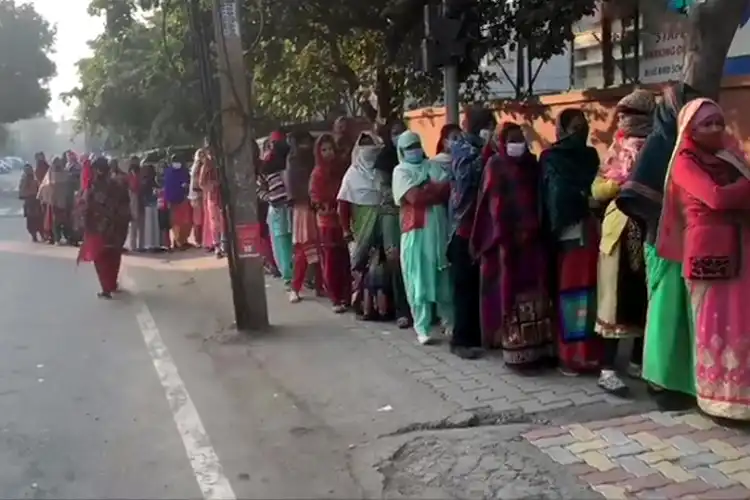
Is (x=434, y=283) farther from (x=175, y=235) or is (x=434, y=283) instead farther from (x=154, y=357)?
(x=175, y=235)

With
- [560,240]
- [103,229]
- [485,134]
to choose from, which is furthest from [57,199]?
[560,240]

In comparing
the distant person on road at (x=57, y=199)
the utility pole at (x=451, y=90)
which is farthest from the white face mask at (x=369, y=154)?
the distant person on road at (x=57, y=199)

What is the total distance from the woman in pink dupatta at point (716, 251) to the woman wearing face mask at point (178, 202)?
1167cm

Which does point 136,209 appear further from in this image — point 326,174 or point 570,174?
point 570,174

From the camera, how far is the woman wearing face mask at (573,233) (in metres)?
6.24

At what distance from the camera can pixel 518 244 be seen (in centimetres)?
652

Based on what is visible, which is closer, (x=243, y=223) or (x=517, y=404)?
(x=517, y=404)

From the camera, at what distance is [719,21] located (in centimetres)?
657

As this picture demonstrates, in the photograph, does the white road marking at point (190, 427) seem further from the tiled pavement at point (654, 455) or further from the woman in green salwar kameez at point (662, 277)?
the woman in green salwar kameez at point (662, 277)

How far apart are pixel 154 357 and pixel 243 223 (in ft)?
4.95

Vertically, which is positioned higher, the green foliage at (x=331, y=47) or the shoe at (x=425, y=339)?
the green foliage at (x=331, y=47)

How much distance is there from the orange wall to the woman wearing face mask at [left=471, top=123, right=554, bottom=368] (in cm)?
200

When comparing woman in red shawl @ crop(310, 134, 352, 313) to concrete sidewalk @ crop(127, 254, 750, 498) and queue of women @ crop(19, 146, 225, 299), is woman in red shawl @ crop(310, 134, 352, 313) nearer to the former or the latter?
concrete sidewalk @ crop(127, 254, 750, 498)

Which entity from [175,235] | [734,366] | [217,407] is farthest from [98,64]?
[734,366]
